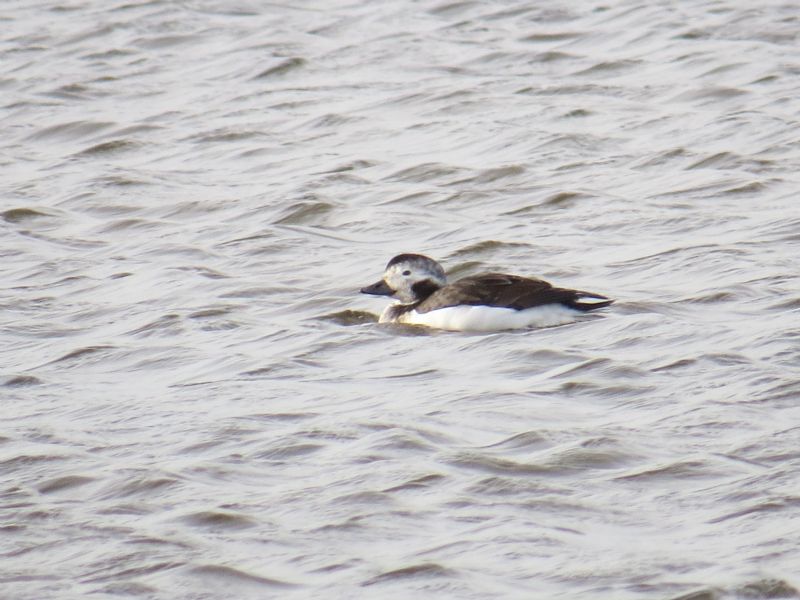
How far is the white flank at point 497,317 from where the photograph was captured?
10.0m

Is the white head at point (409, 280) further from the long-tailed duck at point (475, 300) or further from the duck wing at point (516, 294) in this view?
the duck wing at point (516, 294)

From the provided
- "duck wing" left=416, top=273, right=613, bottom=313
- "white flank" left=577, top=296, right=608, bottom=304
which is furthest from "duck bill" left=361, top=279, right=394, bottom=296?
"white flank" left=577, top=296, right=608, bottom=304

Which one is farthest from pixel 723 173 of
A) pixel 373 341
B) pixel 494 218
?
pixel 373 341

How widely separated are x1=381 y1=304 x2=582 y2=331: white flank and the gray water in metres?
0.08

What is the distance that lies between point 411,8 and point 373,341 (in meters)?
9.20

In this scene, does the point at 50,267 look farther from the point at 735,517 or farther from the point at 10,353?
the point at 735,517

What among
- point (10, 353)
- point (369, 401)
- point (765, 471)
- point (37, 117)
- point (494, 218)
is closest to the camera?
point (765, 471)

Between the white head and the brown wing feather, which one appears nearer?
the brown wing feather

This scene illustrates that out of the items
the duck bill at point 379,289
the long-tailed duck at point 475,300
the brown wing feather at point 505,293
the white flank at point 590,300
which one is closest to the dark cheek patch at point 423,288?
the long-tailed duck at point 475,300

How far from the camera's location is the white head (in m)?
10.6

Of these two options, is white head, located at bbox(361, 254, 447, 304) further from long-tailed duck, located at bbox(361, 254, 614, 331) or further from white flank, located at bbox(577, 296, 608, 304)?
white flank, located at bbox(577, 296, 608, 304)

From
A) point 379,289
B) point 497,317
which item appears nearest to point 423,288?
point 379,289

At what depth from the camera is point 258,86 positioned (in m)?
16.9

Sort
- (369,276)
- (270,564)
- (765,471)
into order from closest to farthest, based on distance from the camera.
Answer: (270,564), (765,471), (369,276)
